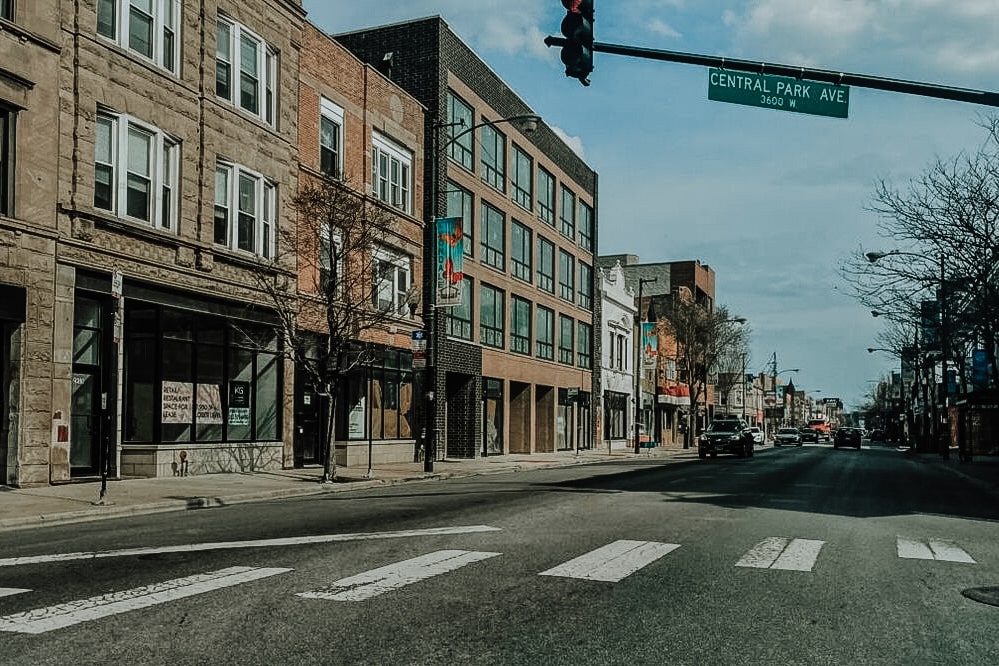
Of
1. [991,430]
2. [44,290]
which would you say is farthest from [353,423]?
[991,430]

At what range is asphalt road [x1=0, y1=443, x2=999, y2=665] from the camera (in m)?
5.84

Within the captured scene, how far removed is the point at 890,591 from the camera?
8.13 meters

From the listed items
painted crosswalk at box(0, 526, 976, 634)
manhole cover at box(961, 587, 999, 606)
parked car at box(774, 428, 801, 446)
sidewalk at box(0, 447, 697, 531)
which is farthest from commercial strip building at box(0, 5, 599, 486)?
parked car at box(774, 428, 801, 446)

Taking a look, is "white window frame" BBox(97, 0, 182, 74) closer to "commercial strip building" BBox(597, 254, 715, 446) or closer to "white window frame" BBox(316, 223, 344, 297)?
"white window frame" BBox(316, 223, 344, 297)

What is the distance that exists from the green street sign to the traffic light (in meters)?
2.04

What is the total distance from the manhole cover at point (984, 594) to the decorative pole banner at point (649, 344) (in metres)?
49.8

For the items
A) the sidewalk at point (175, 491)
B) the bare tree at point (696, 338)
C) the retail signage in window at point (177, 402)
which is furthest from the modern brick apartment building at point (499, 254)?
the bare tree at point (696, 338)

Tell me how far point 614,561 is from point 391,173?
2432cm

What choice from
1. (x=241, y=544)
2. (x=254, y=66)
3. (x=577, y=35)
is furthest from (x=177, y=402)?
(x=577, y=35)

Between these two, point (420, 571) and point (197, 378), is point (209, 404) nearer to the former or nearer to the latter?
point (197, 378)

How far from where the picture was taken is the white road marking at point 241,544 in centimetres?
927

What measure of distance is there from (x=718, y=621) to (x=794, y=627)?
0.50 meters

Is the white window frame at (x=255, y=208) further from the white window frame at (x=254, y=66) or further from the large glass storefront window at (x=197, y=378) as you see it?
the large glass storefront window at (x=197, y=378)

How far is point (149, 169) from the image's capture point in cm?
2127
